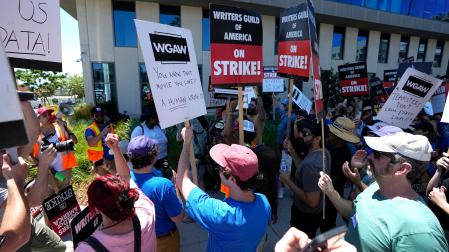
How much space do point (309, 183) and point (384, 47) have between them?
2375cm

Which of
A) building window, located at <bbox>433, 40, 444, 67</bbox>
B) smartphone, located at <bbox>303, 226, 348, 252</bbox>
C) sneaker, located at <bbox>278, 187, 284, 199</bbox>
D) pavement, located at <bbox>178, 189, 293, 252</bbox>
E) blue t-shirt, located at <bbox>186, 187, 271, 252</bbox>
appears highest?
building window, located at <bbox>433, 40, 444, 67</bbox>

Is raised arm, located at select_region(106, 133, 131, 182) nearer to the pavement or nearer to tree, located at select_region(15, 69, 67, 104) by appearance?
the pavement

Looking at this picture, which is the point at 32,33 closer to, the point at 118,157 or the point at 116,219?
the point at 118,157

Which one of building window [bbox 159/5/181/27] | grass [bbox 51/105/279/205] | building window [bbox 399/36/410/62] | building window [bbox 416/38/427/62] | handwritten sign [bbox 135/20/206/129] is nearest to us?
handwritten sign [bbox 135/20/206/129]

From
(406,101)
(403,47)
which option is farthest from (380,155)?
(403,47)

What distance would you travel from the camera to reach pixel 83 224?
1931 mm

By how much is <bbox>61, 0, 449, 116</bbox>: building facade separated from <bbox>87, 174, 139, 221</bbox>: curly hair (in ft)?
46.4

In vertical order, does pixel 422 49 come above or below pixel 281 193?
above

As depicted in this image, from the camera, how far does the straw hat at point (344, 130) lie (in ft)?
11.4

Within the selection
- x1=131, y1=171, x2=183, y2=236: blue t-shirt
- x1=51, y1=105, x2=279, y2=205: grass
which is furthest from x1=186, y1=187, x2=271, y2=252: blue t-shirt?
x1=51, y1=105, x2=279, y2=205: grass

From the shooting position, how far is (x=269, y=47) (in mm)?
17391

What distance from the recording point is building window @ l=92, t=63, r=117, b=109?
1456 centimetres

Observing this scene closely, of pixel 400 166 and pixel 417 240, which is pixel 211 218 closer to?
pixel 417 240

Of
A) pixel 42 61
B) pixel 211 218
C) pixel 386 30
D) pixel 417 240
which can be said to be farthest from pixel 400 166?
pixel 386 30
